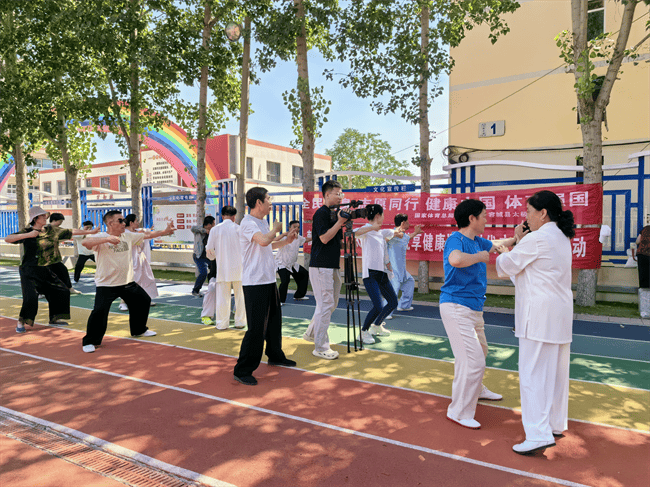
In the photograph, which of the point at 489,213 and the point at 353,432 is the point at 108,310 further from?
the point at 489,213

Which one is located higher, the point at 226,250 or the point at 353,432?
the point at 226,250

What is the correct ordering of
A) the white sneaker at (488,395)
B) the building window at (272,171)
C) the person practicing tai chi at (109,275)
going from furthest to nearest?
the building window at (272,171)
the person practicing tai chi at (109,275)
the white sneaker at (488,395)

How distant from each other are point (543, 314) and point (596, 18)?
13.3 m

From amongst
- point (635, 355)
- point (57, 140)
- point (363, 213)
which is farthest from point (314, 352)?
point (57, 140)

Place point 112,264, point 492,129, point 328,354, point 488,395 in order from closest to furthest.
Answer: point 488,395
point 328,354
point 112,264
point 492,129

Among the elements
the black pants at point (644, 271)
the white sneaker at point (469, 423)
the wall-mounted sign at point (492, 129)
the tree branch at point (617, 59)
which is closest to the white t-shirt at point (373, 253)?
the white sneaker at point (469, 423)

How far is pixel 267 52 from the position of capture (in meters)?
11.5

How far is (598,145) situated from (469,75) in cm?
714

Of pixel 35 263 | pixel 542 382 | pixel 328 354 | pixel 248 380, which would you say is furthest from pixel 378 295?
pixel 35 263

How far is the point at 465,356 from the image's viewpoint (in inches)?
150

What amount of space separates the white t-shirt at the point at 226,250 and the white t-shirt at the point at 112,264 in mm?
1262

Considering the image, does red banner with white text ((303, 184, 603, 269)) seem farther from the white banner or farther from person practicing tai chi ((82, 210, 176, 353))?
person practicing tai chi ((82, 210, 176, 353))

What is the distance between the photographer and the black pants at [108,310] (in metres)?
6.37

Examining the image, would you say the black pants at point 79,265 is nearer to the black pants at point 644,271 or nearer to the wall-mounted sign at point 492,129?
the wall-mounted sign at point 492,129
